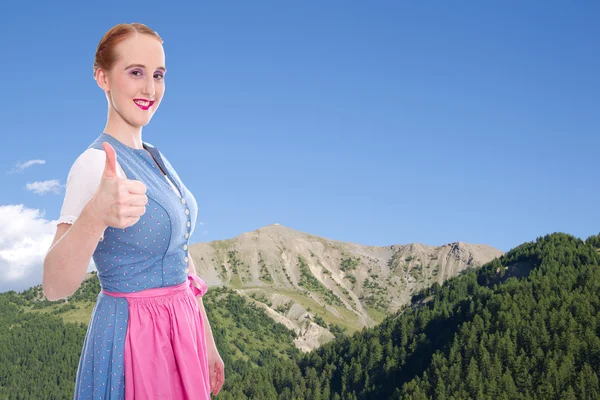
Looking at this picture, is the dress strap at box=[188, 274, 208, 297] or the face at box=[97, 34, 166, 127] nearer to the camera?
the face at box=[97, 34, 166, 127]

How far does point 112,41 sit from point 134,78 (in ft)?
1.03

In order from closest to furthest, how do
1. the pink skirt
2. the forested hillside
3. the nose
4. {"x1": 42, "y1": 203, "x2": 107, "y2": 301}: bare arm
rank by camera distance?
{"x1": 42, "y1": 203, "x2": 107, "y2": 301}: bare arm → the pink skirt → the nose → the forested hillside

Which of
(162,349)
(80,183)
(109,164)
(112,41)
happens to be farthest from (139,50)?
(162,349)

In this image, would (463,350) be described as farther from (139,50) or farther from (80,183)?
(80,183)

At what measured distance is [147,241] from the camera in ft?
14.0

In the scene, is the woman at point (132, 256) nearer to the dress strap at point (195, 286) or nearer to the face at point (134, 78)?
the face at point (134, 78)

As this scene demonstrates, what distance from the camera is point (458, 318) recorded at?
397 ft

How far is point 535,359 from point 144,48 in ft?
331

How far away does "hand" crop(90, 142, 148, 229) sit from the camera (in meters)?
3.67

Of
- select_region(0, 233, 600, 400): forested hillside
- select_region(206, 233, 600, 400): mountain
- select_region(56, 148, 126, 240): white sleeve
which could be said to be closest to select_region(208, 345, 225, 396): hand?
select_region(56, 148, 126, 240): white sleeve

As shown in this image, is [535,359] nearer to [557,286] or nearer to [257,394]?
[557,286]

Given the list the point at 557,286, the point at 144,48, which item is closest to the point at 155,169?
the point at 144,48

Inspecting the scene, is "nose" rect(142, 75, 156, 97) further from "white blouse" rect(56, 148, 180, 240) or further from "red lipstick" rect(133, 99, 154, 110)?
"white blouse" rect(56, 148, 180, 240)

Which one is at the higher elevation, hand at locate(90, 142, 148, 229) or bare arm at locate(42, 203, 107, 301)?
hand at locate(90, 142, 148, 229)
